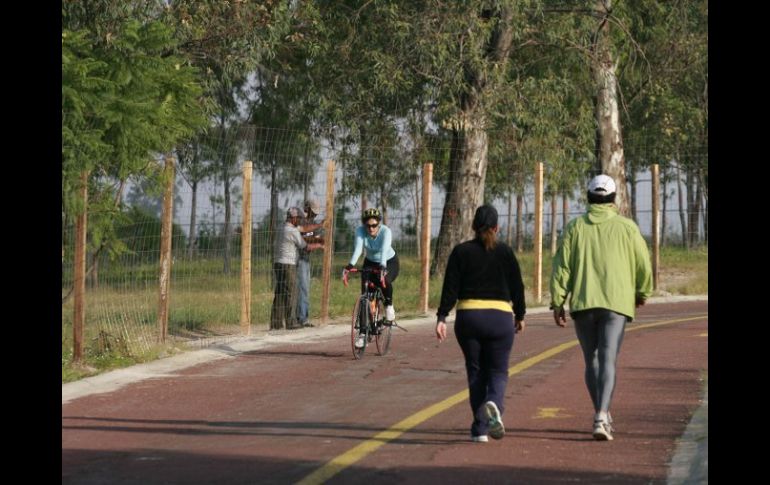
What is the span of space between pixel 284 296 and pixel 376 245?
4811mm

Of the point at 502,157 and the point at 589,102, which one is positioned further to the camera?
the point at 589,102

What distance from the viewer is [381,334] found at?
63.5 ft

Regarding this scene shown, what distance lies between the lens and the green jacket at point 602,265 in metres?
12.0

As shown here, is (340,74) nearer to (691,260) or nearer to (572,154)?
(572,154)

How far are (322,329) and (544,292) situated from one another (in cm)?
907

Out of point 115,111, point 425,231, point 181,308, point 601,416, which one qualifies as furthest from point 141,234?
point 601,416

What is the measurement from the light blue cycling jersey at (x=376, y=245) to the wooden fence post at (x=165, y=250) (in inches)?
101

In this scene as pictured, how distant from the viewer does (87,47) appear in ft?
57.5

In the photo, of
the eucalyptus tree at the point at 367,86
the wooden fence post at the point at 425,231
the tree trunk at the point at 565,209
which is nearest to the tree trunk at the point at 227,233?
the wooden fence post at the point at 425,231

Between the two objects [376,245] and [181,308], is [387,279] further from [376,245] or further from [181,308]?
[181,308]

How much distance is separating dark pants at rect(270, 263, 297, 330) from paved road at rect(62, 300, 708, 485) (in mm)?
2764

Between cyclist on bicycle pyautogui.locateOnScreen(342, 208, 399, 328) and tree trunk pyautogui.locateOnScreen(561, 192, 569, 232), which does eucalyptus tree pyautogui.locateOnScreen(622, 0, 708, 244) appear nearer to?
tree trunk pyautogui.locateOnScreen(561, 192, 569, 232)

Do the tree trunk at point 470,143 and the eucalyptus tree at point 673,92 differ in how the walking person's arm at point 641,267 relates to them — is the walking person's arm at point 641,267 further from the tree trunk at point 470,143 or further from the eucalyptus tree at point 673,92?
the eucalyptus tree at point 673,92
